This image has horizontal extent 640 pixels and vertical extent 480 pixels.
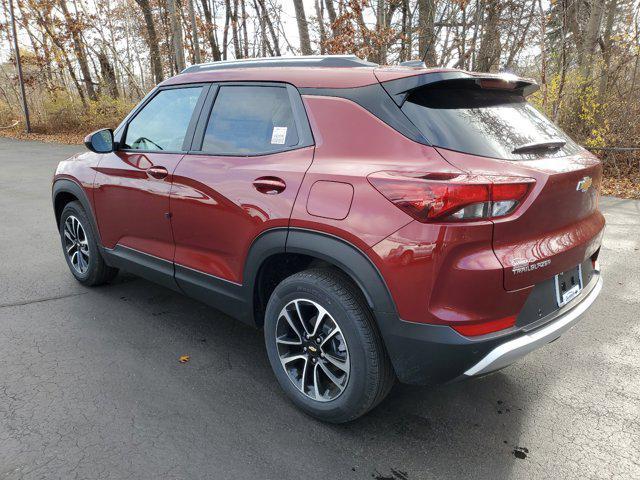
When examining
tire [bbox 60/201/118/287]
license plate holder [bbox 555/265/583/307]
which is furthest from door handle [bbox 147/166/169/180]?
license plate holder [bbox 555/265/583/307]

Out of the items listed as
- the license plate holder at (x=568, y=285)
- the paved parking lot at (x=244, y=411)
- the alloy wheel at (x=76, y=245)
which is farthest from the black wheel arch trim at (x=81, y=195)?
the license plate holder at (x=568, y=285)

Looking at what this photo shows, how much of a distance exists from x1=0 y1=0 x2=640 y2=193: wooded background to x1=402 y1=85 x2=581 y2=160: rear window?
850 centimetres

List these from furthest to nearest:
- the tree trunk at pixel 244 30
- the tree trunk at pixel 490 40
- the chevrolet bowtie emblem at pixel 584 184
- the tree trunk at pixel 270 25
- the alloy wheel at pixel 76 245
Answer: the tree trunk at pixel 244 30 < the tree trunk at pixel 270 25 < the tree trunk at pixel 490 40 < the alloy wheel at pixel 76 245 < the chevrolet bowtie emblem at pixel 584 184

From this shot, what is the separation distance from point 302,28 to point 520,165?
42.9ft

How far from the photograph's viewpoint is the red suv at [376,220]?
199cm

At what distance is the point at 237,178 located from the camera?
2.68 metres

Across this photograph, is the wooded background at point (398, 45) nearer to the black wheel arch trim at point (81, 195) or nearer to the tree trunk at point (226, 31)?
the tree trunk at point (226, 31)

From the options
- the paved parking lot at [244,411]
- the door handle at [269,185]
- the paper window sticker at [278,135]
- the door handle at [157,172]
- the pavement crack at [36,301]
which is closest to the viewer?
the paved parking lot at [244,411]

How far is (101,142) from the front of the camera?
12.0 feet

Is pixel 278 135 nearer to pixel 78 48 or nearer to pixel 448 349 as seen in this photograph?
pixel 448 349

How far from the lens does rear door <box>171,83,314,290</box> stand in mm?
2494

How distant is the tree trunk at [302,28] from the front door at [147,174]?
35.3ft

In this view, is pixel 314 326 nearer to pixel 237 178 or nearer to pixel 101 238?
pixel 237 178

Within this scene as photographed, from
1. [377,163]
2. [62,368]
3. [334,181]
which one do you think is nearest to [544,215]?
[377,163]
